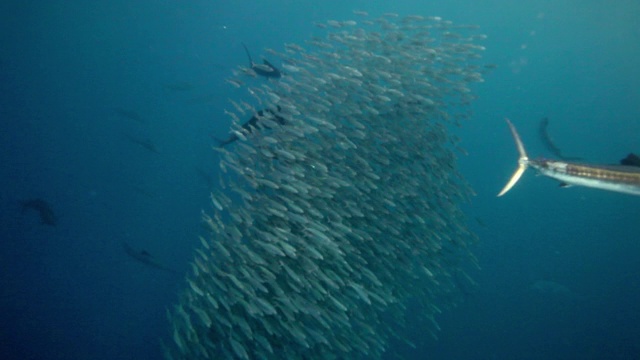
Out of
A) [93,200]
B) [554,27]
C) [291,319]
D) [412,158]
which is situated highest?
[554,27]

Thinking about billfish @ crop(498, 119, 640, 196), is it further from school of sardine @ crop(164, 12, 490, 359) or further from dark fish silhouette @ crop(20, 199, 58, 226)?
dark fish silhouette @ crop(20, 199, 58, 226)

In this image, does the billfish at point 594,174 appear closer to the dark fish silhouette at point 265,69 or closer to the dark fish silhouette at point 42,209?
the dark fish silhouette at point 265,69

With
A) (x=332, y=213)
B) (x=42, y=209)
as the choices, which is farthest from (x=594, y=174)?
(x=42, y=209)

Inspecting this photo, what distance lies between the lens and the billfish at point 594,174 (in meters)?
2.91

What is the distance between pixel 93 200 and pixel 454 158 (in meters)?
12.4

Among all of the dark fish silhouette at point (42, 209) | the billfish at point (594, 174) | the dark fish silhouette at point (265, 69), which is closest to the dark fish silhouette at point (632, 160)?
the billfish at point (594, 174)

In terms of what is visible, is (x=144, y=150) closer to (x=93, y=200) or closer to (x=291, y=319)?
(x=93, y=200)

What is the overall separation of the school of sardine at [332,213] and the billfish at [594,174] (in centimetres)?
233

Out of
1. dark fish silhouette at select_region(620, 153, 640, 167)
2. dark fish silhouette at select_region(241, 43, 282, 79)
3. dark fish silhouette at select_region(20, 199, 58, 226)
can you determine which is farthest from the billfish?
dark fish silhouette at select_region(20, 199, 58, 226)

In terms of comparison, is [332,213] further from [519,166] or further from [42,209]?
[42,209]

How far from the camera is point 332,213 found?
4.73 m

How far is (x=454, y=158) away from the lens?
670 cm

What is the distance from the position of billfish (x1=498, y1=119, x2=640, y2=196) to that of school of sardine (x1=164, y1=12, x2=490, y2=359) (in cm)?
233

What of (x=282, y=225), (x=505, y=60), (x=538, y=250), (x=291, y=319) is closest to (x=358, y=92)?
(x=282, y=225)
